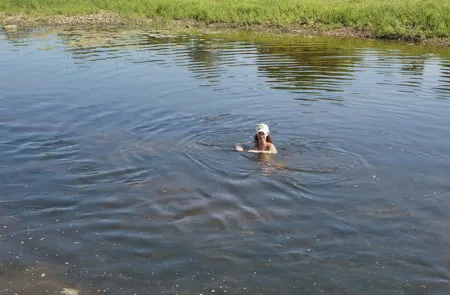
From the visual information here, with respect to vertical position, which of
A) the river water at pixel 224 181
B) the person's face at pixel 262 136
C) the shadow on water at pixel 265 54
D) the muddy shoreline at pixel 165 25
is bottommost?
the river water at pixel 224 181

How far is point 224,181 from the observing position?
32.2 ft

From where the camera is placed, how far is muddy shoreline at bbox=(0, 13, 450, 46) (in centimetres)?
2872

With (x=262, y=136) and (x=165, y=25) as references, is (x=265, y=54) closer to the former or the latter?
(x=262, y=136)

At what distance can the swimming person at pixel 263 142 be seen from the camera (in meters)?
10.9

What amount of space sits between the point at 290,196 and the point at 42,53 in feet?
58.2

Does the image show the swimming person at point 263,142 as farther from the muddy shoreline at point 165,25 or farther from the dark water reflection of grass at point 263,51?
the muddy shoreline at point 165,25

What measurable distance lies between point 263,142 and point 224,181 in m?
1.61

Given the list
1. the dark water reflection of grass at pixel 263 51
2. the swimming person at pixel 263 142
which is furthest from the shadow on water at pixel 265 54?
the swimming person at pixel 263 142

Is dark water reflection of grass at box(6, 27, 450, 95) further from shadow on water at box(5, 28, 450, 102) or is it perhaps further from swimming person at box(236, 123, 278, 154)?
swimming person at box(236, 123, 278, 154)

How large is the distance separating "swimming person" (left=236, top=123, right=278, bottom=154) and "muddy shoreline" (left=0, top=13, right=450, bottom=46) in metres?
17.7

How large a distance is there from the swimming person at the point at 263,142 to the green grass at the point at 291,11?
18.2 meters

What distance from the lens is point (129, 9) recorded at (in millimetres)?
37844

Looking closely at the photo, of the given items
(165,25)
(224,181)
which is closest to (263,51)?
(165,25)


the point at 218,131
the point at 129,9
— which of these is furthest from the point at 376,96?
the point at 129,9
